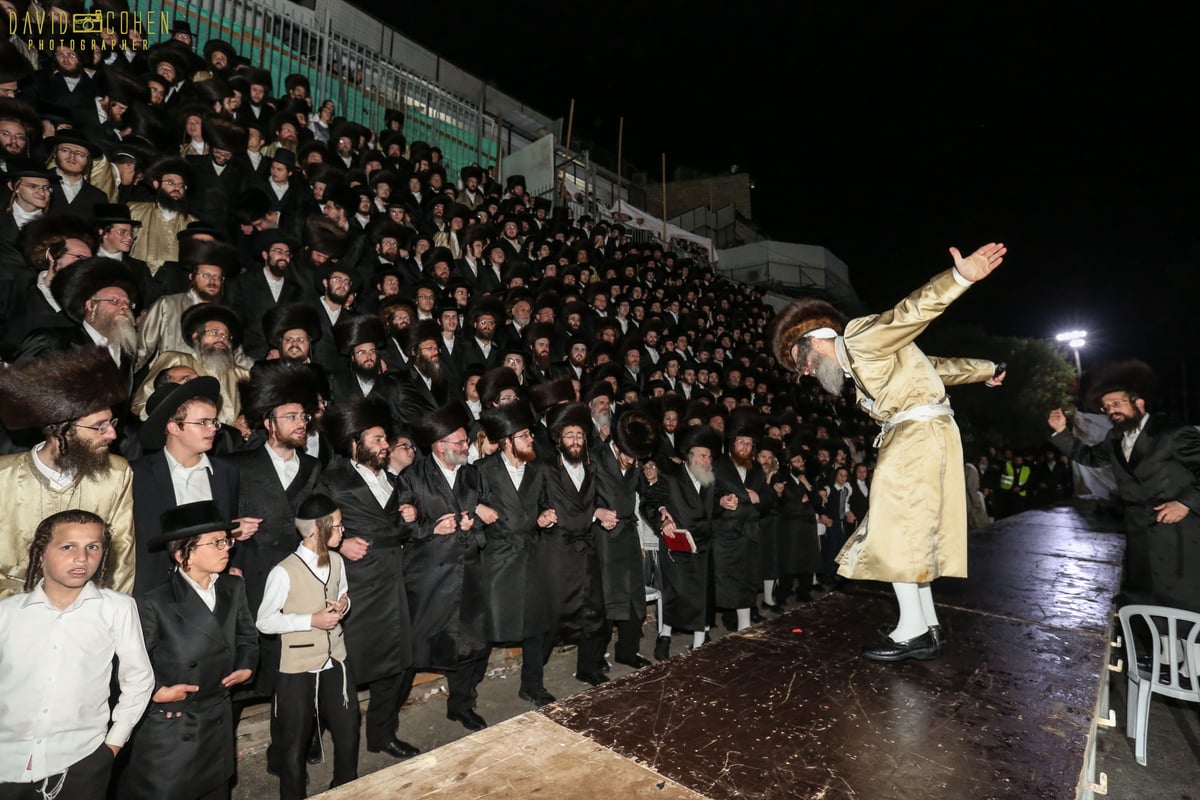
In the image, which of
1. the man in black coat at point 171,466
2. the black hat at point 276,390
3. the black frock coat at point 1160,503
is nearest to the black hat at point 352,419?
the black hat at point 276,390

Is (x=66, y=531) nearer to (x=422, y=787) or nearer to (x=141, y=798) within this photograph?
(x=141, y=798)

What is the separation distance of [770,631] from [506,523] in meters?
2.29

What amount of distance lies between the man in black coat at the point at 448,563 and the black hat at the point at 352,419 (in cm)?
47

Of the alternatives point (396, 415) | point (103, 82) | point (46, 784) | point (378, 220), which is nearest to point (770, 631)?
point (46, 784)

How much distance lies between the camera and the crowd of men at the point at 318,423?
276 cm

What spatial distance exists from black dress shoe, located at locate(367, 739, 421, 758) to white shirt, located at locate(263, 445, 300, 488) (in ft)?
5.90

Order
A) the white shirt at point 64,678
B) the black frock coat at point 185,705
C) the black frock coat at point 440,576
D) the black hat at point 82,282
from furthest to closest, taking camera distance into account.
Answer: the black frock coat at point 440,576 < the black hat at point 82,282 < the black frock coat at point 185,705 < the white shirt at point 64,678

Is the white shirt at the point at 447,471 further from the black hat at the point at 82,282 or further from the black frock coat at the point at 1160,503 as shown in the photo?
the black frock coat at the point at 1160,503

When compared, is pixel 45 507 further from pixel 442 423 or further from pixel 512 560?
pixel 512 560

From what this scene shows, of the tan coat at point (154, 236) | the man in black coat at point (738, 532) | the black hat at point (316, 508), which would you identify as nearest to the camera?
the black hat at point (316, 508)

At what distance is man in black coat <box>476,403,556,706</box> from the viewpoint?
14.6ft

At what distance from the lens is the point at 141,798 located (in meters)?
2.38

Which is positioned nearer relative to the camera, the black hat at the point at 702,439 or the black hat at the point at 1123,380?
the black hat at the point at 1123,380

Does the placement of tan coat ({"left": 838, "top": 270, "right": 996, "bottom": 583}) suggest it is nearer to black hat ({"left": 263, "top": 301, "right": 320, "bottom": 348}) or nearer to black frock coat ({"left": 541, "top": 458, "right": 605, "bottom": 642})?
black frock coat ({"left": 541, "top": 458, "right": 605, "bottom": 642})
